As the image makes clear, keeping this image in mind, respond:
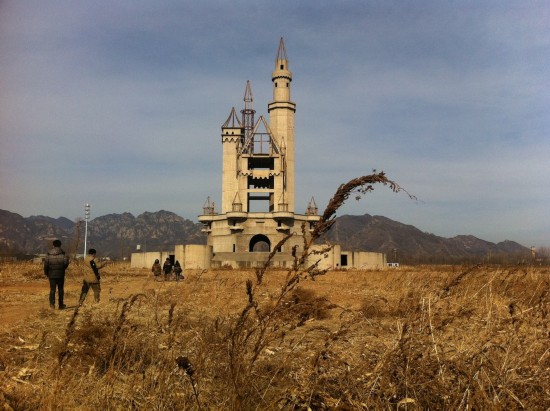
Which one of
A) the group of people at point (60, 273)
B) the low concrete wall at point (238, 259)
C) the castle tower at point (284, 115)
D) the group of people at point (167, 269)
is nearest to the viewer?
the group of people at point (60, 273)

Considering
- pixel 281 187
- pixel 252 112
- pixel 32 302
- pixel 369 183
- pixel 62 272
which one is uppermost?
pixel 252 112

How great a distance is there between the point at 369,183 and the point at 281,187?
165ft

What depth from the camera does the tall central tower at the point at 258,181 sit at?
5124 cm

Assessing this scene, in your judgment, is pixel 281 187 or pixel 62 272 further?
pixel 281 187

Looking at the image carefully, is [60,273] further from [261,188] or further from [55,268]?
[261,188]

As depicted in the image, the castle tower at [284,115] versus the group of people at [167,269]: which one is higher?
the castle tower at [284,115]

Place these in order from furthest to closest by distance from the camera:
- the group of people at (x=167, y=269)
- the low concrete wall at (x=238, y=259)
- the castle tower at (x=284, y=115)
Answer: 1. the castle tower at (x=284, y=115)
2. the low concrete wall at (x=238, y=259)
3. the group of people at (x=167, y=269)

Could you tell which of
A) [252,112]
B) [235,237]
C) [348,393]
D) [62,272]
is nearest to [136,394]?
[348,393]

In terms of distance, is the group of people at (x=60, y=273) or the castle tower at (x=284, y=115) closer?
the group of people at (x=60, y=273)

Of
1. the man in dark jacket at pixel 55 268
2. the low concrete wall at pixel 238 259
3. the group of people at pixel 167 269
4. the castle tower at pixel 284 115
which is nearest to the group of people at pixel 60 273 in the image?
the man in dark jacket at pixel 55 268

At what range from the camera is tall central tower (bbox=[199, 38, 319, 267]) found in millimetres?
51238

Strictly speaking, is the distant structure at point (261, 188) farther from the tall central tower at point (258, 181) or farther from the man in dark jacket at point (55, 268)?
the man in dark jacket at point (55, 268)

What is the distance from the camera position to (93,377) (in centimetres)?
502

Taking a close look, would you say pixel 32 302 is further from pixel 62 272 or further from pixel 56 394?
pixel 56 394
